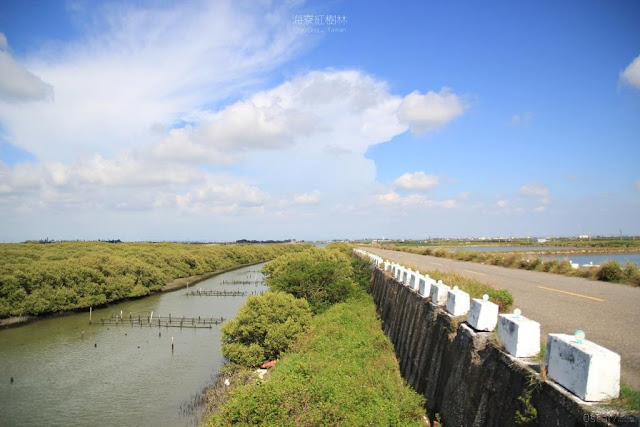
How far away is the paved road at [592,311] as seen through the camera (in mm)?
6846

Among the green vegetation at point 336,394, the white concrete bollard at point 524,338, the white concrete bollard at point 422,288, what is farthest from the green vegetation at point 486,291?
the white concrete bollard at point 524,338

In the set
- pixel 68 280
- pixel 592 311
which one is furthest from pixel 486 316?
pixel 68 280

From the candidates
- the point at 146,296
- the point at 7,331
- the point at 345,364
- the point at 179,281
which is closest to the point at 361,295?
the point at 345,364

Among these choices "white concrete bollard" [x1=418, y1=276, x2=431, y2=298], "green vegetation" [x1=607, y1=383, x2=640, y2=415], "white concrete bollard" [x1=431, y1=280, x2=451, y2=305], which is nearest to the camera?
"green vegetation" [x1=607, y1=383, x2=640, y2=415]

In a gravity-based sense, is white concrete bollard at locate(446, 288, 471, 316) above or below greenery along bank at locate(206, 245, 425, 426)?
above

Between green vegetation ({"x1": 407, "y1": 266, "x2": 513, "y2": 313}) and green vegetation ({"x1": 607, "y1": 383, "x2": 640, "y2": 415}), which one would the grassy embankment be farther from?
green vegetation ({"x1": 607, "y1": 383, "x2": 640, "y2": 415})

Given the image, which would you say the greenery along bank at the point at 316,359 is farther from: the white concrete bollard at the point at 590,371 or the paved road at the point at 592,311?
the white concrete bollard at the point at 590,371

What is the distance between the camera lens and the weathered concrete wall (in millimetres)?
4637

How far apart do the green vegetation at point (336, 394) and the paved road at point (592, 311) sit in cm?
381

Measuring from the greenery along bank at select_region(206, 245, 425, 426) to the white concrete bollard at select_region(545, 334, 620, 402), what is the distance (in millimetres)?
6031

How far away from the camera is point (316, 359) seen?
16422 mm

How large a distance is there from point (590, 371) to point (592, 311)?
6549 mm

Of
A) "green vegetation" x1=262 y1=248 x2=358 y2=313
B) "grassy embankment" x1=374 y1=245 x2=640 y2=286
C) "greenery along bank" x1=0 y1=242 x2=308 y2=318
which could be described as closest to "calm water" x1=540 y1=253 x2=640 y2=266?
"grassy embankment" x1=374 y1=245 x2=640 y2=286

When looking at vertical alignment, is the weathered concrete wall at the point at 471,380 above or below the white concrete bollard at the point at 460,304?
below
